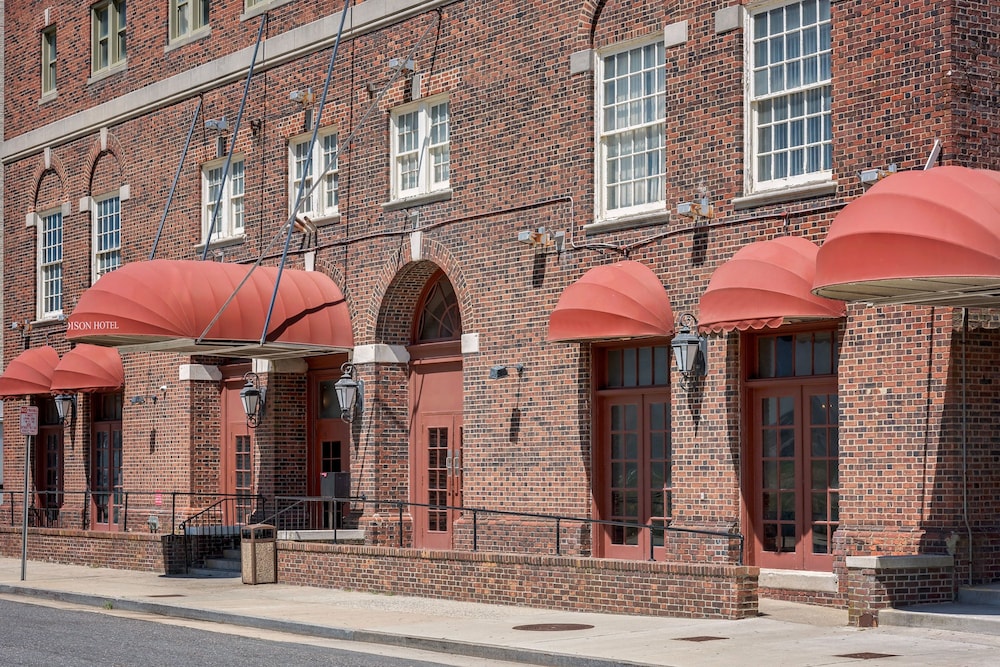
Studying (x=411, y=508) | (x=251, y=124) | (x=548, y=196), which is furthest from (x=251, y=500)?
(x=548, y=196)

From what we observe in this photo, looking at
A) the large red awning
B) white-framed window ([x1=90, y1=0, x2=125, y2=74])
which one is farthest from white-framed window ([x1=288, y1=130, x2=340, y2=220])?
white-framed window ([x1=90, y1=0, x2=125, y2=74])

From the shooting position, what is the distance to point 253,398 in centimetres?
2878

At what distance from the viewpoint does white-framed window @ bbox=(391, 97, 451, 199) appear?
25234 millimetres

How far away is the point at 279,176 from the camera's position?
93.1ft

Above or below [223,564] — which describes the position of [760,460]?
above

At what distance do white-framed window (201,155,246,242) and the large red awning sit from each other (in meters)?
3.73

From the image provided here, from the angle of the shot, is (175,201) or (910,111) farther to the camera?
(175,201)

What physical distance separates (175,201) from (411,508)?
9.20 meters

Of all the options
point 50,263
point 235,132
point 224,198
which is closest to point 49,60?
point 50,263

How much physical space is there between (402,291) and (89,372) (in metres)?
9.65

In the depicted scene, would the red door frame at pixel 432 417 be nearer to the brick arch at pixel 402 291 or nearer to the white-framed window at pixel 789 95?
the brick arch at pixel 402 291

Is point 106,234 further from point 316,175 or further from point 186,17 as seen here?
point 316,175

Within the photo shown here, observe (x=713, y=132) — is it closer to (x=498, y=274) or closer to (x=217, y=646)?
(x=498, y=274)

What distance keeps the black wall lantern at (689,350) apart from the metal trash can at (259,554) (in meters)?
7.48
